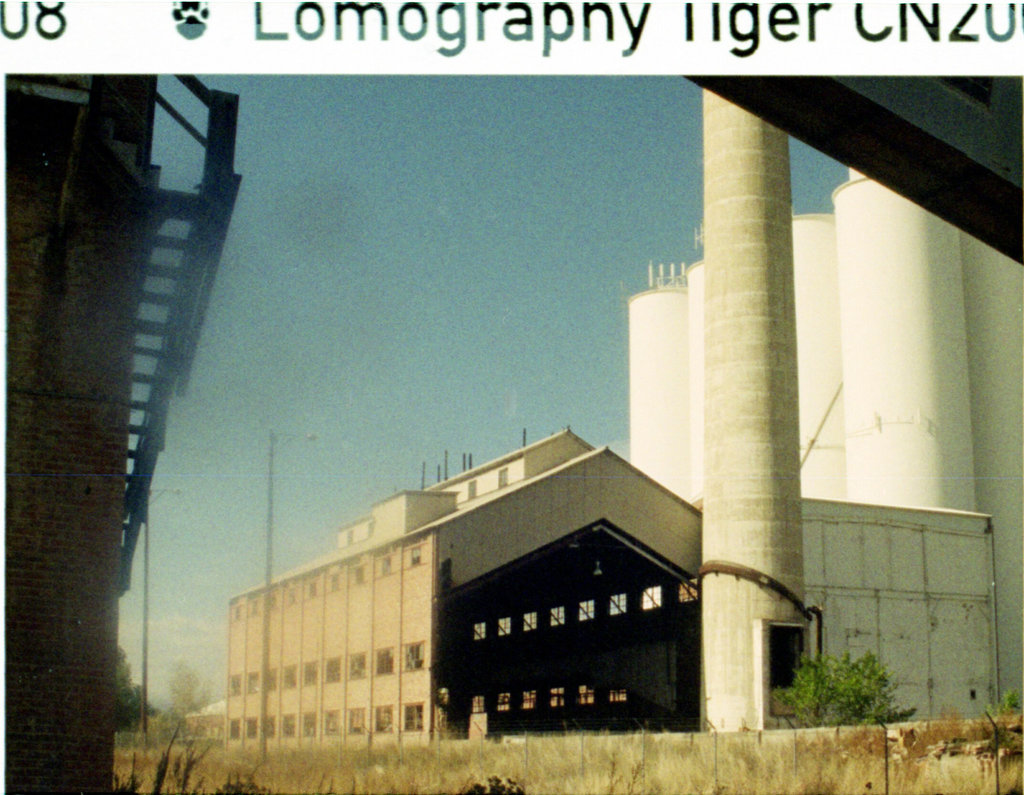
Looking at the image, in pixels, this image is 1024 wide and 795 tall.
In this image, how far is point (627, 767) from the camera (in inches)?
944

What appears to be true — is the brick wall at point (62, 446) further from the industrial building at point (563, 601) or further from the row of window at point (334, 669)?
the row of window at point (334, 669)

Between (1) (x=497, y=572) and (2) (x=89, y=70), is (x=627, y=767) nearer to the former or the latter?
(1) (x=497, y=572)

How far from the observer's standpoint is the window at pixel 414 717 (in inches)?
1270

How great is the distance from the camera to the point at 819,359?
142 feet

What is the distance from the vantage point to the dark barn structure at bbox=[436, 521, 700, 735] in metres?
33.2

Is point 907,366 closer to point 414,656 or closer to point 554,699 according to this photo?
point 554,699

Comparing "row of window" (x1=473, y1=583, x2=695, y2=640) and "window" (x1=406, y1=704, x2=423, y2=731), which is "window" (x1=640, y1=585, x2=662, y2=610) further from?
"window" (x1=406, y1=704, x2=423, y2=731)

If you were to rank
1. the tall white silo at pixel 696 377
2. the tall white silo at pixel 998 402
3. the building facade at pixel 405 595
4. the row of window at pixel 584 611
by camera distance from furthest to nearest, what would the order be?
the tall white silo at pixel 696 377 → the tall white silo at pixel 998 402 → the row of window at pixel 584 611 → the building facade at pixel 405 595

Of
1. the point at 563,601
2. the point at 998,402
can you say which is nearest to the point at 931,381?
the point at 998,402

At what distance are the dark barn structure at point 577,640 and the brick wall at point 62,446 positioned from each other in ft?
71.4

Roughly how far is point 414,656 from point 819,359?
19073 millimetres

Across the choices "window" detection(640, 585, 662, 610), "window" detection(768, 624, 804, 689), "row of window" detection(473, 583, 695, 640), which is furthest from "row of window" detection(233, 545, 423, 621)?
"window" detection(768, 624, 804, 689)

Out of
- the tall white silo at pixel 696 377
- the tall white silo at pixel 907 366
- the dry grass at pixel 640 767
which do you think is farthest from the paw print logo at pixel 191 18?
the tall white silo at pixel 696 377

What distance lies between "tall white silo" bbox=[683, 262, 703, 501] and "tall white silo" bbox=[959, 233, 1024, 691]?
31.4 feet
